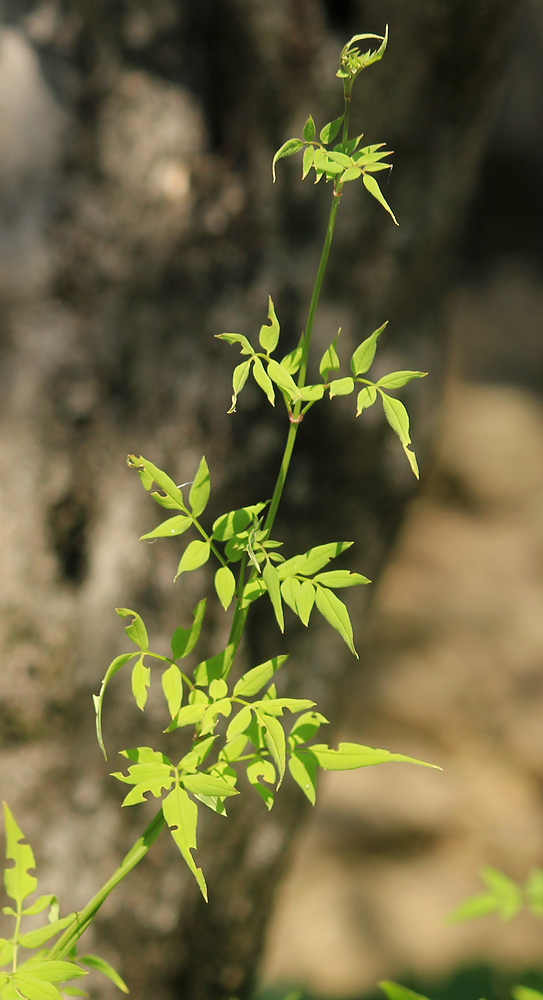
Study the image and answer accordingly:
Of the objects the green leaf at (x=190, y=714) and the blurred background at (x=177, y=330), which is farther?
the blurred background at (x=177, y=330)

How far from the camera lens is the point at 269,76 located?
49.8 inches

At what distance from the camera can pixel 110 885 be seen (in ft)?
1.40

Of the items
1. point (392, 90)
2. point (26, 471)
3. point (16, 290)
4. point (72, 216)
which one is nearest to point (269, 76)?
point (392, 90)

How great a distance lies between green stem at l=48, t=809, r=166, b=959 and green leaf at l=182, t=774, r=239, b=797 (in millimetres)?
26

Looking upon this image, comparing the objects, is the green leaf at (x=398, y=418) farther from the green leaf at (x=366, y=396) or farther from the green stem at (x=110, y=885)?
the green stem at (x=110, y=885)

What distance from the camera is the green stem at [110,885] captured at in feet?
1.38

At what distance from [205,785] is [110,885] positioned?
92 millimetres

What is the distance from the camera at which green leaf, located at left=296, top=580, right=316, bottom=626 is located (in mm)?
403

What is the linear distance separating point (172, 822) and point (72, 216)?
3.56 ft

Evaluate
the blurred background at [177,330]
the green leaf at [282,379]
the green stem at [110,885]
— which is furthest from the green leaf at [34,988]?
the blurred background at [177,330]

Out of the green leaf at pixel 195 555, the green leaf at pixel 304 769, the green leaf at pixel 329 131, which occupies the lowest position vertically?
the green leaf at pixel 304 769

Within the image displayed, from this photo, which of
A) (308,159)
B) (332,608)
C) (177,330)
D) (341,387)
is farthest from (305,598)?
(177,330)

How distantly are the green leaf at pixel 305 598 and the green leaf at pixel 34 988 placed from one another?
247 millimetres

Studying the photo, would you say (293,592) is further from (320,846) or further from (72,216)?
(320,846)
